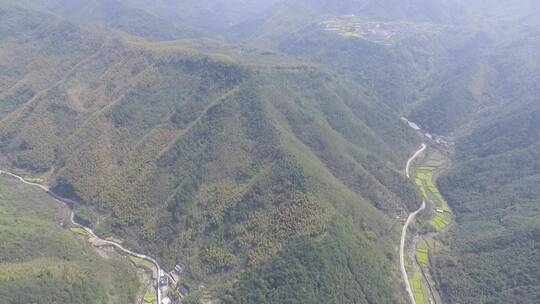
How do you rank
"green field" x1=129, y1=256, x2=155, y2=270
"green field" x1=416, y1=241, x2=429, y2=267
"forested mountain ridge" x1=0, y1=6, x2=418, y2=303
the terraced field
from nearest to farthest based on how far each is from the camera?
"forested mountain ridge" x1=0, y1=6, x2=418, y2=303 < the terraced field < "green field" x1=129, y1=256, x2=155, y2=270 < "green field" x1=416, y1=241, x2=429, y2=267

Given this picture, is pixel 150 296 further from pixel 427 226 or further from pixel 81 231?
pixel 427 226

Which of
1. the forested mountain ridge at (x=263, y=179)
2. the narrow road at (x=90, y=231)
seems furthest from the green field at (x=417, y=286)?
the narrow road at (x=90, y=231)

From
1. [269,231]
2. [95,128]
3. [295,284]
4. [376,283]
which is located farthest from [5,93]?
[376,283]

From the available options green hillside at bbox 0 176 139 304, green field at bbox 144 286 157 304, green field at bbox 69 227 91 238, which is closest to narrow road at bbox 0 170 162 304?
green field at bbox 69 227 91 238

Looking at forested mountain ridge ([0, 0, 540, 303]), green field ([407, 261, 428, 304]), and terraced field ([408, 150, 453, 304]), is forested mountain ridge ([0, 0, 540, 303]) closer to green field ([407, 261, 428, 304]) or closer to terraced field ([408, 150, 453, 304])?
terraced field ([408, 150, 453, 304])

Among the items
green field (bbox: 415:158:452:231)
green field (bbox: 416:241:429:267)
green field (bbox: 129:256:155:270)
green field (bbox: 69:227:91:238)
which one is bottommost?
green field (bbox: 69:227:91:238)

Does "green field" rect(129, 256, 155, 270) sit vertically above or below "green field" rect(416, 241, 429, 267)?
below

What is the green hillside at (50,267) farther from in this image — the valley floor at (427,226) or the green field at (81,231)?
the valley floor at (427,226)
